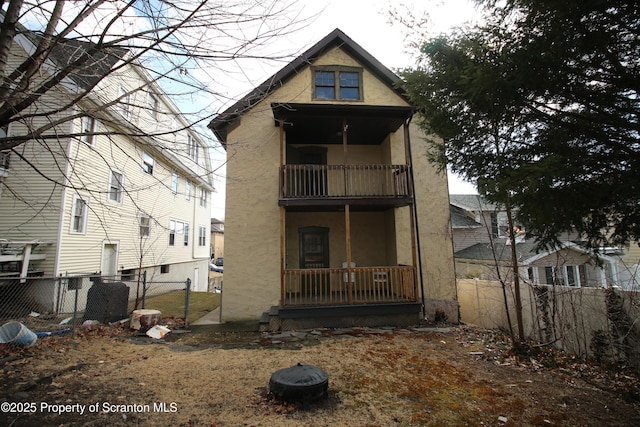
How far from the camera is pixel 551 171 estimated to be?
3521 millimetres

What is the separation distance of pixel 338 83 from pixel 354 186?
3746 millimetres

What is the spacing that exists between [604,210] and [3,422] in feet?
25.9

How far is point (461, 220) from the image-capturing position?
1930 centimetres

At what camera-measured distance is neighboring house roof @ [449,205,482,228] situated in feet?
61.0

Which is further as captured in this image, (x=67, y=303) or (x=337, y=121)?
(x=67, y=303)

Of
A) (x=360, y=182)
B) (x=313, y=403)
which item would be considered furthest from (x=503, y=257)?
(x=313, y=403)

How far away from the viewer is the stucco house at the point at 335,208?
871 cm

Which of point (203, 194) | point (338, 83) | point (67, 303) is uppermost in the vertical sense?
point (338, 83)

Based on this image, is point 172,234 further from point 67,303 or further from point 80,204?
point 67,303

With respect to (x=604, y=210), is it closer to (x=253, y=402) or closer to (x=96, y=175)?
(x=253, y=402)

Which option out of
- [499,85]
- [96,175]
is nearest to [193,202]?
[96,175]

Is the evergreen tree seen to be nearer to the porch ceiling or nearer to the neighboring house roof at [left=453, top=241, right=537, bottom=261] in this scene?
the porch ceiling

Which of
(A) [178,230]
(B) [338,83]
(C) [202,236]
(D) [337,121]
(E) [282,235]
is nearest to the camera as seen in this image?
(E) [282,235]

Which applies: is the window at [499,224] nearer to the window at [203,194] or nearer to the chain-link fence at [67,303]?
the chain-link fence at [67,303]
